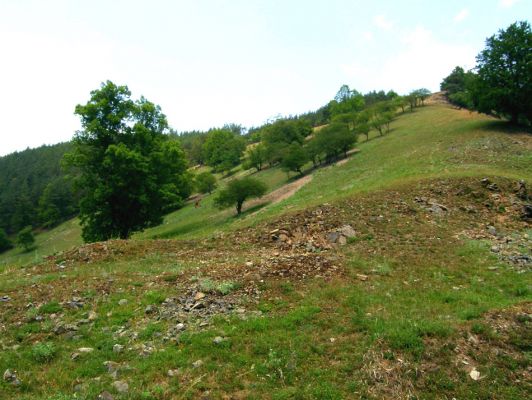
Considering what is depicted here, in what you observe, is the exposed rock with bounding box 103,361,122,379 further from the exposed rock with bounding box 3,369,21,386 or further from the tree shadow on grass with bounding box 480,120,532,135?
the tree shadow on grass with bounding box 480,120,532,135

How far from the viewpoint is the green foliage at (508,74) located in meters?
38.2

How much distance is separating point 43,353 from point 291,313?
224 inches

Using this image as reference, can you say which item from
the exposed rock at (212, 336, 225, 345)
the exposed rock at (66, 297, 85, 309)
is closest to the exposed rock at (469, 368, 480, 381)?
the exposed rock at (212, 336, 225, 345)

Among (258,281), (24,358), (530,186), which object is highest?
(24,358)

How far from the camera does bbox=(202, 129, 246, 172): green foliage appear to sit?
95500 mm

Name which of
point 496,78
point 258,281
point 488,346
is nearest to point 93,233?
point 258,281

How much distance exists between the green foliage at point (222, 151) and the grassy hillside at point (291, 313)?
251 feet

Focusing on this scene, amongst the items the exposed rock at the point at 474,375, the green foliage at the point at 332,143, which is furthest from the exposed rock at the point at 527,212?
the green foliage at the point at 332,143

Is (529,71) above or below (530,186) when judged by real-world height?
above

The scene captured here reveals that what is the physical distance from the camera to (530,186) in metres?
20.9

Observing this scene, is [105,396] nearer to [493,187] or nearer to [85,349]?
[85,349]

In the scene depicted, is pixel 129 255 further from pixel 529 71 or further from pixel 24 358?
pixel 529 71

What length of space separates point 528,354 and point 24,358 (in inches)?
413

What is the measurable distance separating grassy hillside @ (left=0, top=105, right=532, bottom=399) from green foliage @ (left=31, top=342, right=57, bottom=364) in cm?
4
